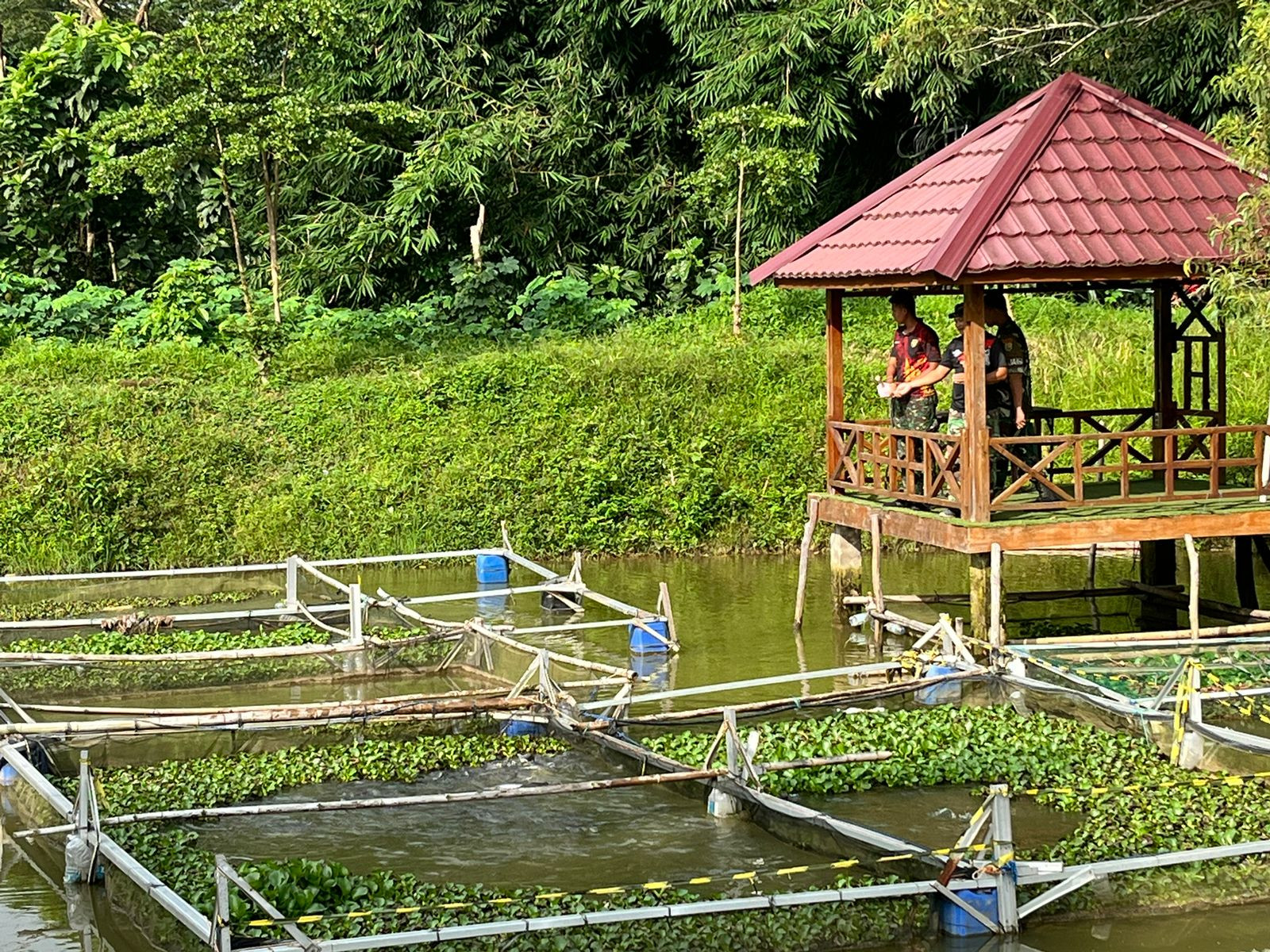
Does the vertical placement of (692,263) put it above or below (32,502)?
above

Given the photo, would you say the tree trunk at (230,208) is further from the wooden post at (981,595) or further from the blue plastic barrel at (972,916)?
the blue plastic barrel at (972,916)

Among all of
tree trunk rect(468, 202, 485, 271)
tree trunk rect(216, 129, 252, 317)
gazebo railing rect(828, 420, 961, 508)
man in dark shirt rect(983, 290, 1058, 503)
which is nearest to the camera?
gazebo railing rect(828, 420, 961, 508)

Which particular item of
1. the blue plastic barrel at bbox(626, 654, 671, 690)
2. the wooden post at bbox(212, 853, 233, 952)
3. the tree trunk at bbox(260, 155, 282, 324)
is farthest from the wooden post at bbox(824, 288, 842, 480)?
the tree trunk at bbox(260, 155, 282, 324)

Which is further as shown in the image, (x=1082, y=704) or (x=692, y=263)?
(x=692, y=263)

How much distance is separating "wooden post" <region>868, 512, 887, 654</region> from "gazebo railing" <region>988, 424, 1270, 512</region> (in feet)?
3.61

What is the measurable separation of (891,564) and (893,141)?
13.7 m

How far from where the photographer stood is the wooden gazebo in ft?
47.0

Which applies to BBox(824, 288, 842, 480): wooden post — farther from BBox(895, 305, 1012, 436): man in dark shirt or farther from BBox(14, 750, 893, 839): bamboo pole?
BBox(14, 750, 893, 839): bamboo pole

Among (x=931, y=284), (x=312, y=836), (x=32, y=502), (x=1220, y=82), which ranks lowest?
(x=312, y=836)

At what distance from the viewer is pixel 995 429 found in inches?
612

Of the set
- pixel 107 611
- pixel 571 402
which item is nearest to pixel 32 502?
pixel 107 611

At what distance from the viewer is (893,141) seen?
105 ft

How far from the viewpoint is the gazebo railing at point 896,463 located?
14.8m

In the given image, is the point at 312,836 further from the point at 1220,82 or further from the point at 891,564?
the point at 891,564
